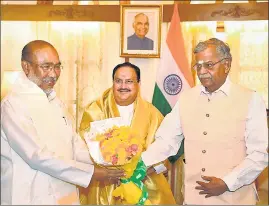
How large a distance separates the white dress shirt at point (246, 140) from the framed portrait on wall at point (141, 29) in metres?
0.34

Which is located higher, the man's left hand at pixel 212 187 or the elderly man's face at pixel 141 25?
the elderly man's face at pixel 141 25

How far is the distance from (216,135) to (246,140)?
0.14 m

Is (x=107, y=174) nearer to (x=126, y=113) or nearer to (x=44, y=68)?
(x=126, y=113)

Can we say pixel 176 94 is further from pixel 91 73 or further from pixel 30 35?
pixel 30 35

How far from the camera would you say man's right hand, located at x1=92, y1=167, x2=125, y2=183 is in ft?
7.45

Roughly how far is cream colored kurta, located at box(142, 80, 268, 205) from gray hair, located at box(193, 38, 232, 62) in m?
0.14

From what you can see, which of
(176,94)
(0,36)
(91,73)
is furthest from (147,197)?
(0,36)

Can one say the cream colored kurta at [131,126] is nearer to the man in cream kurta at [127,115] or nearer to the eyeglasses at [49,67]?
the man in cream kurta at [127,115]

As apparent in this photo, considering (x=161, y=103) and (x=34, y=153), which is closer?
(x=34, y=153)

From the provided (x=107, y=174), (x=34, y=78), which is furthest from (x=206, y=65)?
(x=34, y=78)

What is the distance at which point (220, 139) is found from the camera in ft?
7.65

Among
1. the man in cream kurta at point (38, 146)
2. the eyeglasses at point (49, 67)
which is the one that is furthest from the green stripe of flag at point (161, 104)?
the eyeglasses at point (49, 67)

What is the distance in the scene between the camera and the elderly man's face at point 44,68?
2.32 m

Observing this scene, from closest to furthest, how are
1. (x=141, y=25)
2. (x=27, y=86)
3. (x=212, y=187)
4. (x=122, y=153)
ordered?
(x=122, y=153)
(x=27, y=86)
(x=212, y=187)
(x=141, y=25)
